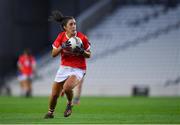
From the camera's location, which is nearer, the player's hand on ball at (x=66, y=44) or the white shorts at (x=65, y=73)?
the player's hand on ball at (x=66, y=44)

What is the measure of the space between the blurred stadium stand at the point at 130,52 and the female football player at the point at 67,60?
19.0 meters

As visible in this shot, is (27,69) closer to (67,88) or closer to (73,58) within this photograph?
(73,58)

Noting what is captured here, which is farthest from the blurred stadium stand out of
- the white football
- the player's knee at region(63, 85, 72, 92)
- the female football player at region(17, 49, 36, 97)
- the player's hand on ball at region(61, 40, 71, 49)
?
the player's hand on ball at region(61, 40, 71, 49)

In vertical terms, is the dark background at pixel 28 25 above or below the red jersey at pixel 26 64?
above

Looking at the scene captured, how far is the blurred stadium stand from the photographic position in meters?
38.5

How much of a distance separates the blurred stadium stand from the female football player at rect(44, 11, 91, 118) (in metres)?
19.0

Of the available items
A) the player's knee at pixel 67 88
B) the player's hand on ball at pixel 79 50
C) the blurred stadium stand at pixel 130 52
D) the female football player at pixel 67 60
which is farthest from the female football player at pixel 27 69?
the player's hand on ball at pixel 79 50

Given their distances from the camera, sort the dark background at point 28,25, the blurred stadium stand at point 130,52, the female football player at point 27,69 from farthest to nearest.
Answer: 1. the dark background at point 28,25
2. the blurred stadium stand at point 130,52
3. the female football player at point 27,69

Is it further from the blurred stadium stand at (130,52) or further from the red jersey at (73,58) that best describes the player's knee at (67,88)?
the blurred stadium stand at (130,52)

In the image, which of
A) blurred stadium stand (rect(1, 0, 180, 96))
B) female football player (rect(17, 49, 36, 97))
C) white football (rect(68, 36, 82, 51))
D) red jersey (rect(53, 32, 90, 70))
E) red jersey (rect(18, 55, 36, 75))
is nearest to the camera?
white football (rect(68, 36, 82, 51))

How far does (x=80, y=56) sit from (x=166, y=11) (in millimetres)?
24822

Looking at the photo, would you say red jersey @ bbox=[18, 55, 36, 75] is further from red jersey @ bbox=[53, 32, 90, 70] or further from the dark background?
red jersey @ bbox=[53, 32, 90, 70]

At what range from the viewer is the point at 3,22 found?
139ft

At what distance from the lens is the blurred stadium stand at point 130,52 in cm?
3847
